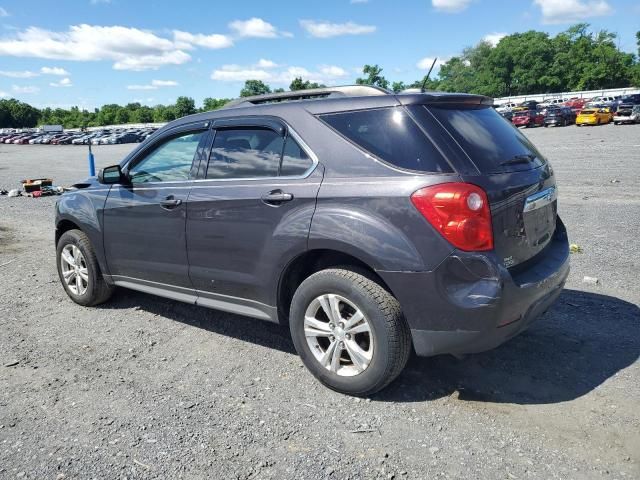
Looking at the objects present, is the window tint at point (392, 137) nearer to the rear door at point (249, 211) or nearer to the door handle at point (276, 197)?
the rear door at point (249, 211)

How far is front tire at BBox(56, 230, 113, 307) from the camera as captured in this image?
200 inches

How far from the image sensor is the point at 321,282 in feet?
11.0

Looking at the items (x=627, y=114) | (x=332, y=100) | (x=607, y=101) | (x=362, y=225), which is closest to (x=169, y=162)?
(x=332, y=100)

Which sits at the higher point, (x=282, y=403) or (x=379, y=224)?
(x=379, y=224)

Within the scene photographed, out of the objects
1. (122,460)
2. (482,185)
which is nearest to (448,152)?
(482,185)

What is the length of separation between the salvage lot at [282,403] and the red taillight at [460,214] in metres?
1.04

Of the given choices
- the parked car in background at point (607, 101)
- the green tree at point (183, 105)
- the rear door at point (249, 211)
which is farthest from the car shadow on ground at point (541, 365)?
the green tree at point (183, 105)

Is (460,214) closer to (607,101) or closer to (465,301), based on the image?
(465,301)

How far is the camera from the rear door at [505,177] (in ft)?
10.1

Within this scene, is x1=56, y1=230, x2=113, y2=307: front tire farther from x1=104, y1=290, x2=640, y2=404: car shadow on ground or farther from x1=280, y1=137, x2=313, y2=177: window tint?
x1=280, y1=137, x2=313, y2=177: window tint

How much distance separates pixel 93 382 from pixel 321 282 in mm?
1780

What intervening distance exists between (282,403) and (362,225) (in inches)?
48.1

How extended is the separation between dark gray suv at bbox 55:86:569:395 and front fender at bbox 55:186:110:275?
724mm

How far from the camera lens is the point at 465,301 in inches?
116
